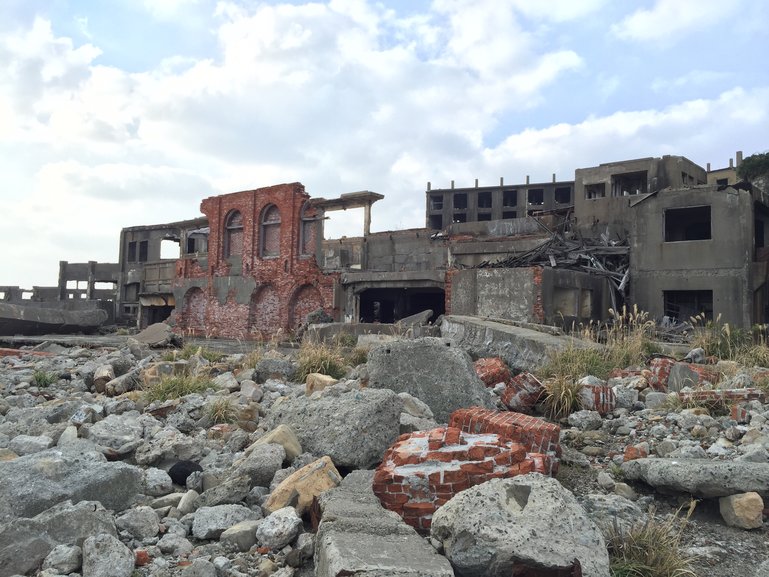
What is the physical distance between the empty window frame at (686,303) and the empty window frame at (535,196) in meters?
25.8

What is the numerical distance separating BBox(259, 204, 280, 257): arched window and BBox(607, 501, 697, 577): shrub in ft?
79.4

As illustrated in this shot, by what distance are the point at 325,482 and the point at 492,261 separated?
59.6 feet

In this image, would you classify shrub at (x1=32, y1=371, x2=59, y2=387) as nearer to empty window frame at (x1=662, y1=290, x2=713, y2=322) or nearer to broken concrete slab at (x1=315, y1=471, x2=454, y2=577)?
broken concrete slab at (x1=315, y1=471, x2=454, y2=577)

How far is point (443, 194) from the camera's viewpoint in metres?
47.4

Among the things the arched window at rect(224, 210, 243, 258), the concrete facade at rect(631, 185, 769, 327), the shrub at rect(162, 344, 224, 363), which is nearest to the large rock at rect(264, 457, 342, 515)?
the shrub at rect(162, 344, 224, 363)

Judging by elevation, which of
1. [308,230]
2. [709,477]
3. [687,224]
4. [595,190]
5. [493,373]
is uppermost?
[595,190]

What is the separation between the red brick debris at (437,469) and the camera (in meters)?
3.27

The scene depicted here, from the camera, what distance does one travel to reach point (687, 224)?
21.2 meters

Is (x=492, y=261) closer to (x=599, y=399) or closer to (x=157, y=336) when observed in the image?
(x=157, y=336)

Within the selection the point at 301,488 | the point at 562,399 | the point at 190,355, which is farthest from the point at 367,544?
the point at 190,355

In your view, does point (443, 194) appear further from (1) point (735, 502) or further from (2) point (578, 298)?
(1) point (735, 502)

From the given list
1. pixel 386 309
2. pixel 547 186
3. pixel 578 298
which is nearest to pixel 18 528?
pixel 578 298

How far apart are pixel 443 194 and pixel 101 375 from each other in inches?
1623

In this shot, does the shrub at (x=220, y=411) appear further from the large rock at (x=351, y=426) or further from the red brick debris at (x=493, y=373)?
the red brick debris at (x=493, y=373)
